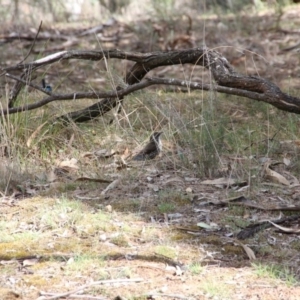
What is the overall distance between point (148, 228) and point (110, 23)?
845 cm

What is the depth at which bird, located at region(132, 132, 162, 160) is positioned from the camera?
564 cm

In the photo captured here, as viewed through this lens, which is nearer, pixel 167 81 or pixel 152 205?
pixel 152 205

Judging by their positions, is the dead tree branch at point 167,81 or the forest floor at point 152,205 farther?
the dead tree branch at point 167,81

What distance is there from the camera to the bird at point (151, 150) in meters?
5.64

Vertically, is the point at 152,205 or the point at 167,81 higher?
the point at 167,81

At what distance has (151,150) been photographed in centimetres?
567

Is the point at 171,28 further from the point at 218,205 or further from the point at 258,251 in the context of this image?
the point at 258,251

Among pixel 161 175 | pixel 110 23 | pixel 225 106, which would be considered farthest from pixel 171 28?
pixel 161 175

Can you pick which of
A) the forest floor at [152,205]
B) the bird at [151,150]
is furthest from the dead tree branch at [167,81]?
the bird at [151,150]

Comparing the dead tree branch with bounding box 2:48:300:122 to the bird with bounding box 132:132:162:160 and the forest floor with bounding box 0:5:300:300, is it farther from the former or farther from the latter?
the bird with bounding box 132:132:162:160

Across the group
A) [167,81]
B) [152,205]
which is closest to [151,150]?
[167,81]

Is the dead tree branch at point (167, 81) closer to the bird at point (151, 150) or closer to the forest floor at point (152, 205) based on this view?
the forest floor at point (152, 205)

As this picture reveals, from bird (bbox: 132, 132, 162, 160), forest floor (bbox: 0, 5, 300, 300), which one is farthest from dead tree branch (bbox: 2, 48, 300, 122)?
bird (bbox: 132, 132, 162, 160)

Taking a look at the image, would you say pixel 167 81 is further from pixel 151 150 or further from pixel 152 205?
pixel 152 205
